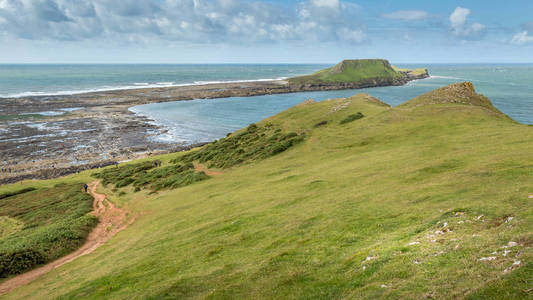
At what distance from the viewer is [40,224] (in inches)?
1678

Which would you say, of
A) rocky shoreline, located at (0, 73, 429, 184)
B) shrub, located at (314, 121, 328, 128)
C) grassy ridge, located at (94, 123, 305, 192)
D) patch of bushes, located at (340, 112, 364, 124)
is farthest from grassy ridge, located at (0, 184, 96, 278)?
patch of bushes, located at (340, 112, 364, 124)

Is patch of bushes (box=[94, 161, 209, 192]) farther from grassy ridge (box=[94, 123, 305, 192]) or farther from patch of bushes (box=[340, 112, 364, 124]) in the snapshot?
patch of bushes (box=[340, 112, 364, 124])

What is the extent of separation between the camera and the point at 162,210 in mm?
40219

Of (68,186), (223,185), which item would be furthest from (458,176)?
(68,186)

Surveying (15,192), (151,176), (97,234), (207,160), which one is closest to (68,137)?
(15,192)

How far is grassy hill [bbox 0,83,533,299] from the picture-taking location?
12.9m

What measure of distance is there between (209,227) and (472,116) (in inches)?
1591

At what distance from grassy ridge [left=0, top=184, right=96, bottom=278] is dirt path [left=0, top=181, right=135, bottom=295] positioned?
0.81 meters

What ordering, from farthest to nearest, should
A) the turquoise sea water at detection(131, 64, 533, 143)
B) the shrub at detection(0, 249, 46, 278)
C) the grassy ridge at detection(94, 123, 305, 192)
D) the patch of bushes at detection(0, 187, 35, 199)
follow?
the turquoise sea water at detection(131, 64, 533, 143) < the patch of bushes at detection(0, 187, 35, 199) < the grassy ridge at detection(94, 123, 305, 192) < the shrub at detection(0, 249, 46, 278)

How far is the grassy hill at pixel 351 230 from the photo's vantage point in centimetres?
1293

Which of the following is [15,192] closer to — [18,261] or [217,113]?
[18,261]

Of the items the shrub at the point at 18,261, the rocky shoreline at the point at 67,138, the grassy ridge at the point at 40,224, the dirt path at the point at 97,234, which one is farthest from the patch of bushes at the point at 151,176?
the shrub at the point at 18,261

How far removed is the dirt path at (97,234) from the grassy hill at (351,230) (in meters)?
1.81

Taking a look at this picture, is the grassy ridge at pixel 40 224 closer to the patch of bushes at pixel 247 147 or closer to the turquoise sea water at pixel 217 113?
the patch of bushes at pixel 247 147
